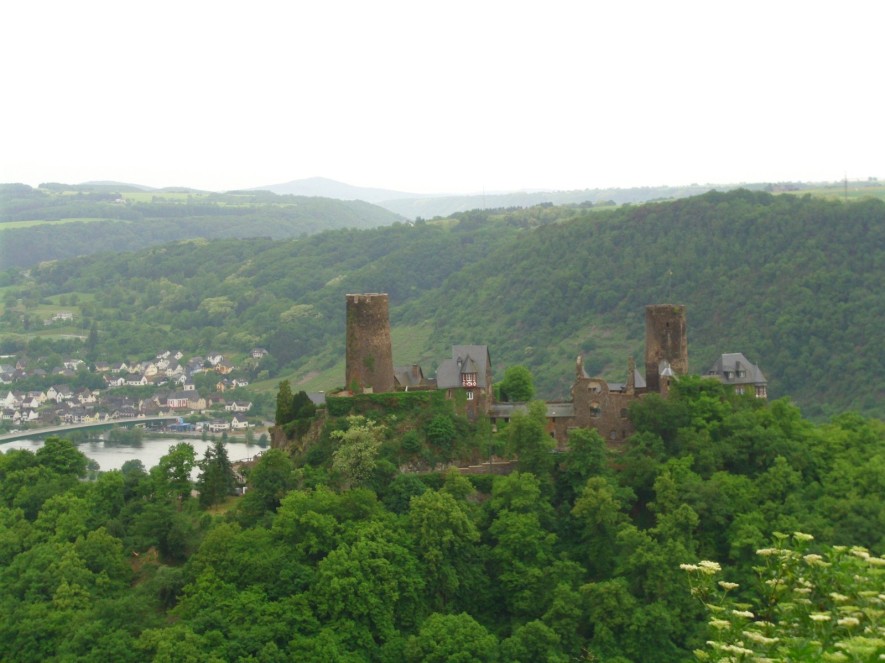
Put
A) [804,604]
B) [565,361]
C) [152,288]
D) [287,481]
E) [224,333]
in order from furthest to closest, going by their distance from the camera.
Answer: [152,288], [224,333], [565,361], [287,481], [804,604]

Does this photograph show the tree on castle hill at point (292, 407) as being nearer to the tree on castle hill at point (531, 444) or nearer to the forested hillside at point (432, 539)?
the forested hillside at point (432, 539)

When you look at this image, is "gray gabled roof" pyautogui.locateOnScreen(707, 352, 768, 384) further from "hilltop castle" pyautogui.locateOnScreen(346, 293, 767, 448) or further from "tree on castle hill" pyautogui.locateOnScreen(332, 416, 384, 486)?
"tree on castle hill" pyautogui.locateOnScreen(332, 416, 384, 486)

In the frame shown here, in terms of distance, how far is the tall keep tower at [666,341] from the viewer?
5162 centimetres

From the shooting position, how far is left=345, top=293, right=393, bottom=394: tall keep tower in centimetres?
5159

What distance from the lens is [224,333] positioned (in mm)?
172375

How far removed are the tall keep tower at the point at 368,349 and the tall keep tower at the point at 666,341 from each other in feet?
38.0

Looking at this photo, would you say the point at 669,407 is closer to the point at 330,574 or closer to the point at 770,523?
the point at 770,523

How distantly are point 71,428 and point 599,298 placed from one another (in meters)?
59.5

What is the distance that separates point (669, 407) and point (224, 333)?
12932cm

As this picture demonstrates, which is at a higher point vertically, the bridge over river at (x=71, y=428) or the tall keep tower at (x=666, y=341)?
the tall keep tower at (x=666, y=341)

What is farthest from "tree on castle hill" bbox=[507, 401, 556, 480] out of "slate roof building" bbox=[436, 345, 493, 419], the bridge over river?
the bridge over river

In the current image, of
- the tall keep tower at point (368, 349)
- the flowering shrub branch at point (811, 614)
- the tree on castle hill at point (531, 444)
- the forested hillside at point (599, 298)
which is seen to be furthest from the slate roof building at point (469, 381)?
the forested hillside at point (599, 298)

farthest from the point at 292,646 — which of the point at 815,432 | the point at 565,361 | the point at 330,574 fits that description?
the point at 565,361

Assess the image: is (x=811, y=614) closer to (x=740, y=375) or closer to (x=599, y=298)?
(x=740, y=375)
